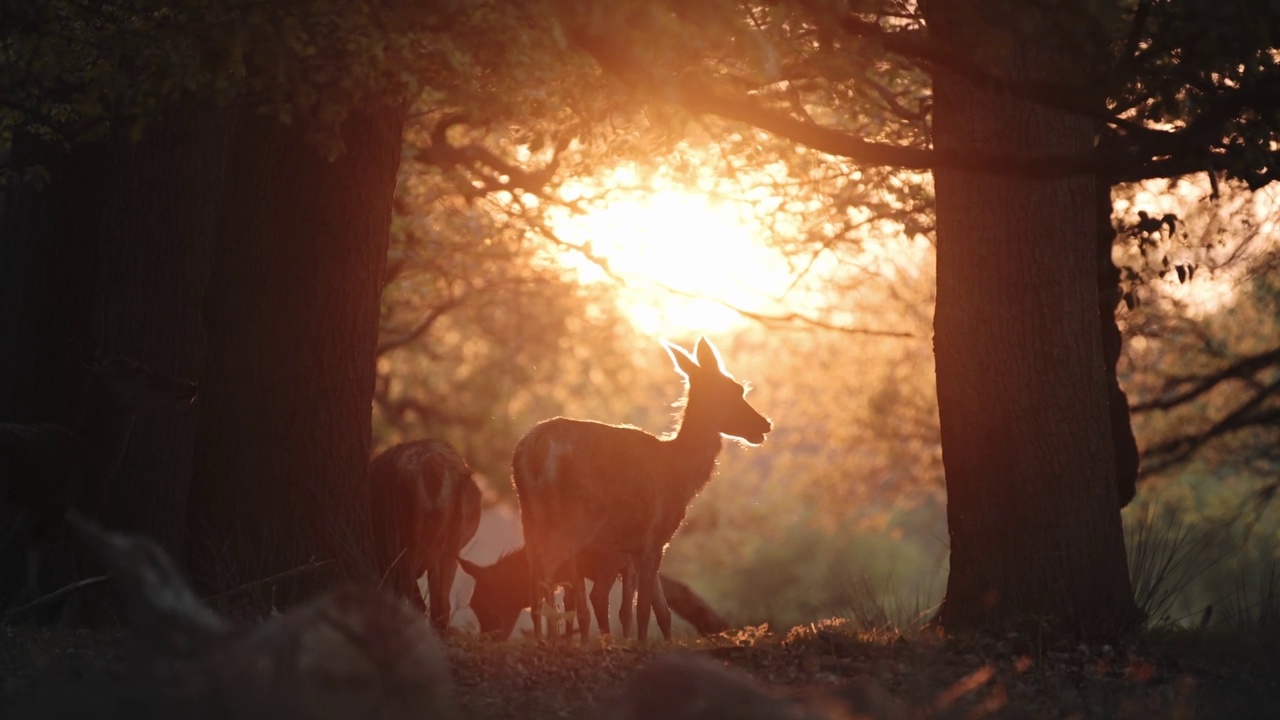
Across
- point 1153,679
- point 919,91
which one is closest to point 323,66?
point 1153,679

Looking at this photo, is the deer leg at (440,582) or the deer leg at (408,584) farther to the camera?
the deer leg at (440,582)

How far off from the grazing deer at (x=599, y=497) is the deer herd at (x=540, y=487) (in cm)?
1

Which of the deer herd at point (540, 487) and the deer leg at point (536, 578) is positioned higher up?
the deer herd at point (540, 487)

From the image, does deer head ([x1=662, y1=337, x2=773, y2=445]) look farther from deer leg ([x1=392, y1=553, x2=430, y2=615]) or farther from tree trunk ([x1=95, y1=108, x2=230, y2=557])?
tree trunk ([x1=95, y1=108, x2=230, y2=557])

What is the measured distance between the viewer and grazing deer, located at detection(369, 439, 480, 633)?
12719 mm

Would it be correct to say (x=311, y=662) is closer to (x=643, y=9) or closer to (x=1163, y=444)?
(x=643, y=9)

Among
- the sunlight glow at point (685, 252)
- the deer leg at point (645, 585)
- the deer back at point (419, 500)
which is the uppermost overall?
the sunlight glow at point (685, 252)

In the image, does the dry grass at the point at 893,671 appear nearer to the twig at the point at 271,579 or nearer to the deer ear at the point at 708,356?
the twig at the point at 271,579

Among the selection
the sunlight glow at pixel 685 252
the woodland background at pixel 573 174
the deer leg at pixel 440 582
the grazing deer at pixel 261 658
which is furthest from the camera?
the sunlight glow at pixel 685 252

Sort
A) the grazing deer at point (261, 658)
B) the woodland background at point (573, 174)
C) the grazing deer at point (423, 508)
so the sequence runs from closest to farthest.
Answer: the grazing deer at point (261, 658) < the woodland background at point (573, 174) < the grazing deer at point (423, 508)

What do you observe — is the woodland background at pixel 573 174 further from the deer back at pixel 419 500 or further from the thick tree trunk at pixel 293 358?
the deer back at pixel 419 500

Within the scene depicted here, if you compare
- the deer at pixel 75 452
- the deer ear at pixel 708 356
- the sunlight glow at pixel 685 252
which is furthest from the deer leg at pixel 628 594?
the sunlight glow at pixel 685 252

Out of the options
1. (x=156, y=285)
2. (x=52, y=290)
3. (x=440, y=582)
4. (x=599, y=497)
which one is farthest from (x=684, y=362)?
(x=52, y=290)

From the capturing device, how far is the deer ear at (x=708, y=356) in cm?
1359
